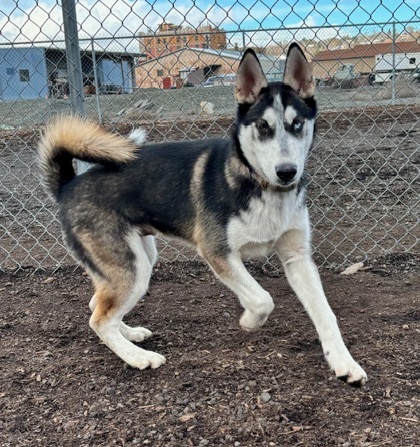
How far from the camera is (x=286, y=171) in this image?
237cm

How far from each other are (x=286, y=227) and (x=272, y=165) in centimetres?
41

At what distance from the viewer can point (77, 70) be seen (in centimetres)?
360

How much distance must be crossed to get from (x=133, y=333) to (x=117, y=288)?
0.37 metres

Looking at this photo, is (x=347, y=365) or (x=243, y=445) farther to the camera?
(x=347, y=365)

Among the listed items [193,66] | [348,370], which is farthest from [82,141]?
[193,66]

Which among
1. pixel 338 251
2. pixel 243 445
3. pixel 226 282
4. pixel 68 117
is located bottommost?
pixel 338 251

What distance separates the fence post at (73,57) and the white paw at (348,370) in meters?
2.23

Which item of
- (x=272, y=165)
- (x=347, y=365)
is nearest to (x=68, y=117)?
(x=272, y=165)

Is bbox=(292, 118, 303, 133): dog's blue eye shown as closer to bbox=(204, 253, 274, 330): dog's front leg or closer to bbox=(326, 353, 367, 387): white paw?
bbox=(204, 253, 274, 330): dog's front leg

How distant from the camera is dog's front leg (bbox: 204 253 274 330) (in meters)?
2.59

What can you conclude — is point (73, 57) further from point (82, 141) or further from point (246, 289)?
point (246, 289)

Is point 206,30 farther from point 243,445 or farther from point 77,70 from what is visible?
point 243,445

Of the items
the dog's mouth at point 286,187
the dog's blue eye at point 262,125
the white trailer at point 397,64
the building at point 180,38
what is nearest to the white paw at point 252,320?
the dog's mouth at point 286,187

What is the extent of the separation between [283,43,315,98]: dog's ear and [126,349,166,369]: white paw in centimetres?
153
